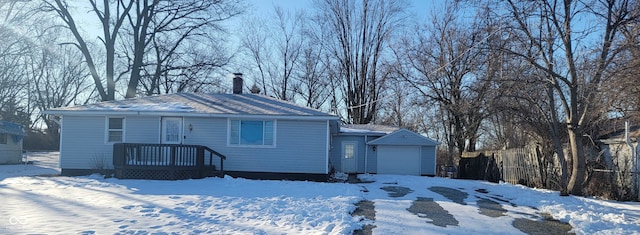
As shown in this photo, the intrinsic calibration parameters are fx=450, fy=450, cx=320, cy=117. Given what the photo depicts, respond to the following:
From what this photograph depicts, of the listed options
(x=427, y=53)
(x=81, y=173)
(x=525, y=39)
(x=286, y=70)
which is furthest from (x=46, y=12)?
(x=525, y=39)

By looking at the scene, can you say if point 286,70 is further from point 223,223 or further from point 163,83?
point 223,223

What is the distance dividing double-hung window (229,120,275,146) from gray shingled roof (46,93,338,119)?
17.0 inches

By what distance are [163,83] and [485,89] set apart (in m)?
27.1

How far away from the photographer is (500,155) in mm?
20688

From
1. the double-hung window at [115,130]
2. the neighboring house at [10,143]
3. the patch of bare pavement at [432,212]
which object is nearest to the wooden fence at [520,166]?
the patch of bare pavement at [432,212]

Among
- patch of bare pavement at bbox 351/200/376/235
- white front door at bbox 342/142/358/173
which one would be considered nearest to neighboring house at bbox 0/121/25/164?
white front door at bbox 342/142/358/173

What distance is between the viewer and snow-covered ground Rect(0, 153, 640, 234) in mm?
7293

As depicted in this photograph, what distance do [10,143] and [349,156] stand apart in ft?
77.7

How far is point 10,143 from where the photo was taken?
30688 mm

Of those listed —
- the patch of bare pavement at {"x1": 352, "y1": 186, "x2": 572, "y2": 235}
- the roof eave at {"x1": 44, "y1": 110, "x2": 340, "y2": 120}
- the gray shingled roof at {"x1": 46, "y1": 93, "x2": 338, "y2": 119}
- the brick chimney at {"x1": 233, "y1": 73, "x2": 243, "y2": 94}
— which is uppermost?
the brick chimney at {"x1": 233, "y1": 73, "x2": 243, "y2": 94}

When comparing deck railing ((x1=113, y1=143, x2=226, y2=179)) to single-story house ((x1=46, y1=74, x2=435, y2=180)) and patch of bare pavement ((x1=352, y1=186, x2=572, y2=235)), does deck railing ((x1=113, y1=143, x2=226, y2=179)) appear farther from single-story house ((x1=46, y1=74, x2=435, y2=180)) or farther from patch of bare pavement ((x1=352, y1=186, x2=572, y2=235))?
patch of bare pavement ((x1=352, y1=186, x2=572, y2=235))

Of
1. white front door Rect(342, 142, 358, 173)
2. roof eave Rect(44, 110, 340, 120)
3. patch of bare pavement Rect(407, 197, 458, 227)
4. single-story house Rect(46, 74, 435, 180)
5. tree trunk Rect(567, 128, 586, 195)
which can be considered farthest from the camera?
white front door Rect(342, 142, 358, 173)

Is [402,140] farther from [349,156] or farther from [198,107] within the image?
[198,107]

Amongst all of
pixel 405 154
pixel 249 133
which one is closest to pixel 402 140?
pixel 405 154
